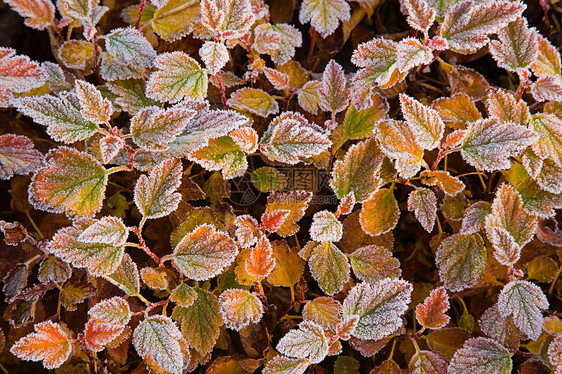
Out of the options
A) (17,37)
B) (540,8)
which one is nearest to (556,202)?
(540,8)

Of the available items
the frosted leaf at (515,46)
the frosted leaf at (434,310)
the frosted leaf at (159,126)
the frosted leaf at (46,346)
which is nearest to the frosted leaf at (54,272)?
the frosted leaf at (46,346)

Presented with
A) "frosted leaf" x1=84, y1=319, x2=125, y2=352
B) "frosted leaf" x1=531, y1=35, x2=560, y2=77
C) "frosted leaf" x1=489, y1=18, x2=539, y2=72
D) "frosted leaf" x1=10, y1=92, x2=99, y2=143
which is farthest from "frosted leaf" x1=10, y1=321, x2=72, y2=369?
"frosted leaf" x1=531, y1=35, x2=560, y2=77

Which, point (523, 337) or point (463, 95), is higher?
point (463, 95)

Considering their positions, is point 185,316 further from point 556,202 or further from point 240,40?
point 556,202

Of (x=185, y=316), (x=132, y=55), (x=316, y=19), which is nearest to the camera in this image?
(x=185, y=316)

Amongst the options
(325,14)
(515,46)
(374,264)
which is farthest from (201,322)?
(515,46)

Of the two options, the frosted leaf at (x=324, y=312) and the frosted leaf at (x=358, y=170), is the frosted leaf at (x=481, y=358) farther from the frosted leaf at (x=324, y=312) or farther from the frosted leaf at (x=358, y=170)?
the frosted leaf at (x=358, y=170)

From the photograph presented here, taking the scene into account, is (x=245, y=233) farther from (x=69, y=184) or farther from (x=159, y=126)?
(x=69, y=184)

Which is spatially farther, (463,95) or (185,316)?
(463,95)

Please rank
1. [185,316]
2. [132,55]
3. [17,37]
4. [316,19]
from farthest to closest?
1. [17,37]
2. [316,19]
3. [132,55]
4. [185,316]
